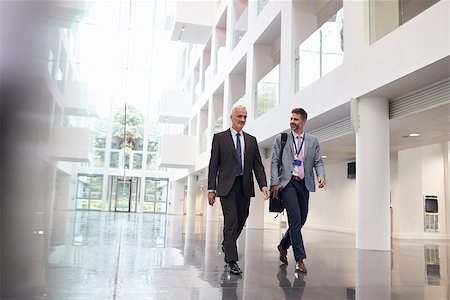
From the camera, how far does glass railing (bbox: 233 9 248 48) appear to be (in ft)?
56.1

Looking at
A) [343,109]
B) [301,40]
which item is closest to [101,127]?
[343,109]

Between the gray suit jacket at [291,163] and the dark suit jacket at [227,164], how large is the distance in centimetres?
28

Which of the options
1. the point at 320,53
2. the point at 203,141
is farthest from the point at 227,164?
the point at 203,141

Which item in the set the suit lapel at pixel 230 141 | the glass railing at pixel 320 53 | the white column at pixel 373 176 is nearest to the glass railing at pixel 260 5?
the glass railing at pixel 320 53

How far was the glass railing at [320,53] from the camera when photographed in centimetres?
909

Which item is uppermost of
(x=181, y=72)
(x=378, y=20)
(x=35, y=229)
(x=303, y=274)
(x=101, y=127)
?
(x=181, y=72)

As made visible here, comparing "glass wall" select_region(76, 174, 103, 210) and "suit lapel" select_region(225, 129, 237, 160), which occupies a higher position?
"suit lapel" select_region(225, 129, 237, 160)

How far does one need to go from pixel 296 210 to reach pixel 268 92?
918cm

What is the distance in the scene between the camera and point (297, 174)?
478 centimetres

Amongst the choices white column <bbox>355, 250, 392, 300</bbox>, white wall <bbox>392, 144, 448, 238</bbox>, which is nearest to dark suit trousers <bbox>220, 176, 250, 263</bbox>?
white column <bbox>355, 250, 392, 300</bbox>

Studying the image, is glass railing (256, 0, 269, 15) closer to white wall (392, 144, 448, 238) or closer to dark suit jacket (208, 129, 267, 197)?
white wall (392, 144, 448, 238)

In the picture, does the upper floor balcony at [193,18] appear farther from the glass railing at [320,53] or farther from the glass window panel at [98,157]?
the glass window panel at [98,157]

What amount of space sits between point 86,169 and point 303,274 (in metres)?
2.91

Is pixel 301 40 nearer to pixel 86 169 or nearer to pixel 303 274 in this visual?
pixel 303 274
